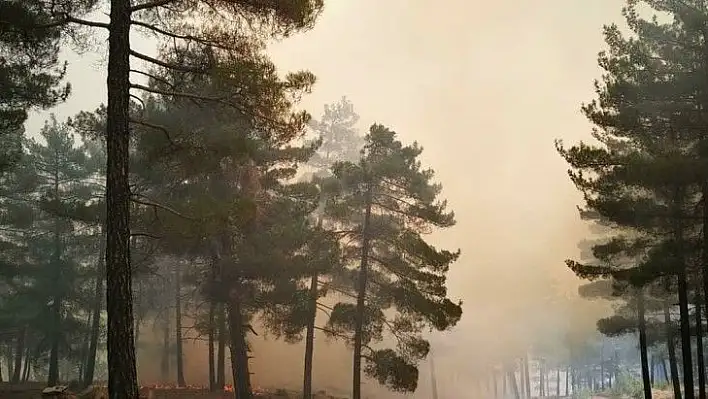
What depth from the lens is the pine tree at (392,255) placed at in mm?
18906

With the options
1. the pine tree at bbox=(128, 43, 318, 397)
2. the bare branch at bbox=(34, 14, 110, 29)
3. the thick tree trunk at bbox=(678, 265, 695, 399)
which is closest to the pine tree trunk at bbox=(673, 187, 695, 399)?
the thick tree trunk at bbox=(678, 265, 695, 399)

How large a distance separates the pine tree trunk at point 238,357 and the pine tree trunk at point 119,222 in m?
9.18

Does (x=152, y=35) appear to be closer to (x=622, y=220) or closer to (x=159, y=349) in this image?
(x=622, y=220)

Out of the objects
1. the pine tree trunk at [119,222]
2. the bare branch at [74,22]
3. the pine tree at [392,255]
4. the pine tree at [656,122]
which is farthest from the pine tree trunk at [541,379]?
the bare branch at [74,22]

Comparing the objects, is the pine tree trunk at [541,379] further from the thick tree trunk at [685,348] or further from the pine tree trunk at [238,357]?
the pine tree trunk at [238,357]

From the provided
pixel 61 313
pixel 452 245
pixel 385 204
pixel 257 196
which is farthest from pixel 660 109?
pixel 452 245

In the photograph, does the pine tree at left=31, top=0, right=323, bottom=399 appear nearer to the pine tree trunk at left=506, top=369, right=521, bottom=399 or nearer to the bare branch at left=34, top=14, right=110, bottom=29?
the bare branch at left=34, top=14, right=110, bottom=29

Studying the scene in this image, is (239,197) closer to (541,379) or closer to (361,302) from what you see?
(361,302)

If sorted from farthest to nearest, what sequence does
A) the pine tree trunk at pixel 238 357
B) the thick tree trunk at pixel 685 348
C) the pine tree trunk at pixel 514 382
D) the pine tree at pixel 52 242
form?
1. the pine tree trunk at pixel 514 382
2. the pine tree at pixel 52 242
3. the pine tree trunk at pixel 238 357
4. the thick tree trunk at pixel 685 348

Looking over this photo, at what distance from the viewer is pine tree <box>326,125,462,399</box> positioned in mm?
18906

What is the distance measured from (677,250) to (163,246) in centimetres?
1554

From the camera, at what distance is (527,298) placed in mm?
73250

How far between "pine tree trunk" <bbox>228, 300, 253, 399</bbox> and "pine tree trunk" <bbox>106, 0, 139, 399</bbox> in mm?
9176

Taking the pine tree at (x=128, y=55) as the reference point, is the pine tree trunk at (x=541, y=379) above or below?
below
